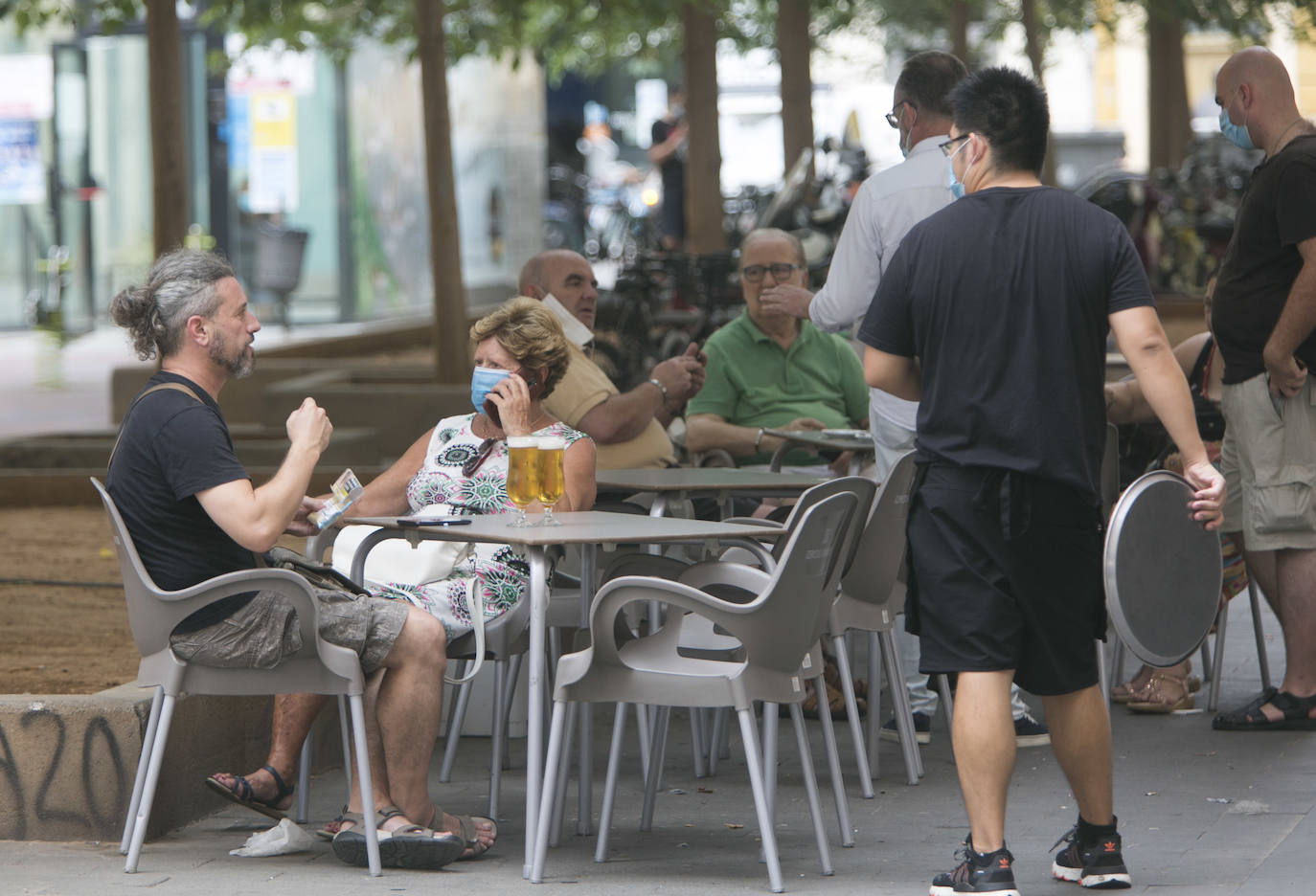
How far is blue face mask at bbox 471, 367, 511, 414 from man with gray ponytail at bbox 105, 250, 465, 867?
62cm

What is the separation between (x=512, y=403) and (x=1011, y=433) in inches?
56.8

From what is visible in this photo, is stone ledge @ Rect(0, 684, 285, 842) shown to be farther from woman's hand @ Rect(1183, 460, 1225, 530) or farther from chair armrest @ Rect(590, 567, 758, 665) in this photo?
woman's hand @ Rect(1183, 460, 1225, 530)

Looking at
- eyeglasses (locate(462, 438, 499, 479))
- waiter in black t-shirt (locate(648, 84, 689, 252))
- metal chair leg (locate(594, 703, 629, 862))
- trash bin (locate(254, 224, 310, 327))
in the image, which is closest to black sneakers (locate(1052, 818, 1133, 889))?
metal chair leg (locate(594, 703, 629, 862))

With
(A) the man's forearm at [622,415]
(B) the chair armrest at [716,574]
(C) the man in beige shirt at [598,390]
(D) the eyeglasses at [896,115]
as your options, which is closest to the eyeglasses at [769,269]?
(C) the man in beige shirt at [598,390]

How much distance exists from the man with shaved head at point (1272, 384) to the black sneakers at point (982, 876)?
2294 mm

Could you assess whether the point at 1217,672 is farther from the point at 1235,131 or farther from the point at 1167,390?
the point at 1167,390

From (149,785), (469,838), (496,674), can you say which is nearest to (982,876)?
(469,838)

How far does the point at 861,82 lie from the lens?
163ft

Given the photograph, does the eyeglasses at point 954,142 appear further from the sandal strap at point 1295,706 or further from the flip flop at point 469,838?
the sandal strap at point 1295,706

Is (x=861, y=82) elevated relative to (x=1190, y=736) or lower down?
elevated

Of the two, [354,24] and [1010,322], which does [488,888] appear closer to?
[1010,322]

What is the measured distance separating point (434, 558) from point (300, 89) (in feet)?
65.2

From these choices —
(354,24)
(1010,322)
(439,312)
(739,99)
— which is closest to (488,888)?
(1010,322)

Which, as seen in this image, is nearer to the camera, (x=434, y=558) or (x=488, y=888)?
(x=488, y=888)
